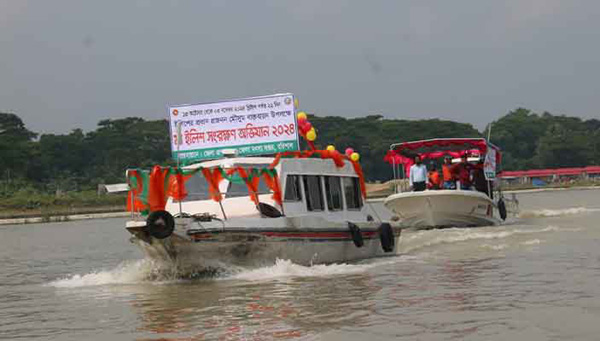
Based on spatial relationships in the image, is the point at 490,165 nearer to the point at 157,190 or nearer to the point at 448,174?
the point at 448,174

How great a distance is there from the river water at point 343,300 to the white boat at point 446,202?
5091 millimetres

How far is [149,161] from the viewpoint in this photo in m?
79.9

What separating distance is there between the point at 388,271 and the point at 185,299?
3714mm

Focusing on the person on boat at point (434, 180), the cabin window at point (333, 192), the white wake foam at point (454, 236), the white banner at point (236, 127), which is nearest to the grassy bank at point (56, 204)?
the person on boat at point (434, 180)

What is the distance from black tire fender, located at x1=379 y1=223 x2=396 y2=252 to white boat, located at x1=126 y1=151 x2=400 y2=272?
2 cm

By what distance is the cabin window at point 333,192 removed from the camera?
15.6 m

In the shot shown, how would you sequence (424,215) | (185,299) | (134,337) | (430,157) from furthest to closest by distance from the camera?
(430,157)
(424,215)
(185,299)
(134,337)

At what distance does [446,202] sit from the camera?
74.3 feet

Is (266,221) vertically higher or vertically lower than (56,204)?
lower

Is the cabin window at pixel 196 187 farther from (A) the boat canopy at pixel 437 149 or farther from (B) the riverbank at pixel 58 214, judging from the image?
(B) the riverbank at pixel 58 214

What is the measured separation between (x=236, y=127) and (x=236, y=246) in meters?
2.44

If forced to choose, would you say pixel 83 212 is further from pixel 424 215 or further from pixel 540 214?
pixel 424 215

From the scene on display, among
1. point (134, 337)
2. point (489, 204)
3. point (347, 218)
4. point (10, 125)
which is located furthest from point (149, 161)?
point (134, 337)

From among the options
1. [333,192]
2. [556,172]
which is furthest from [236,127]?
[556,172]
